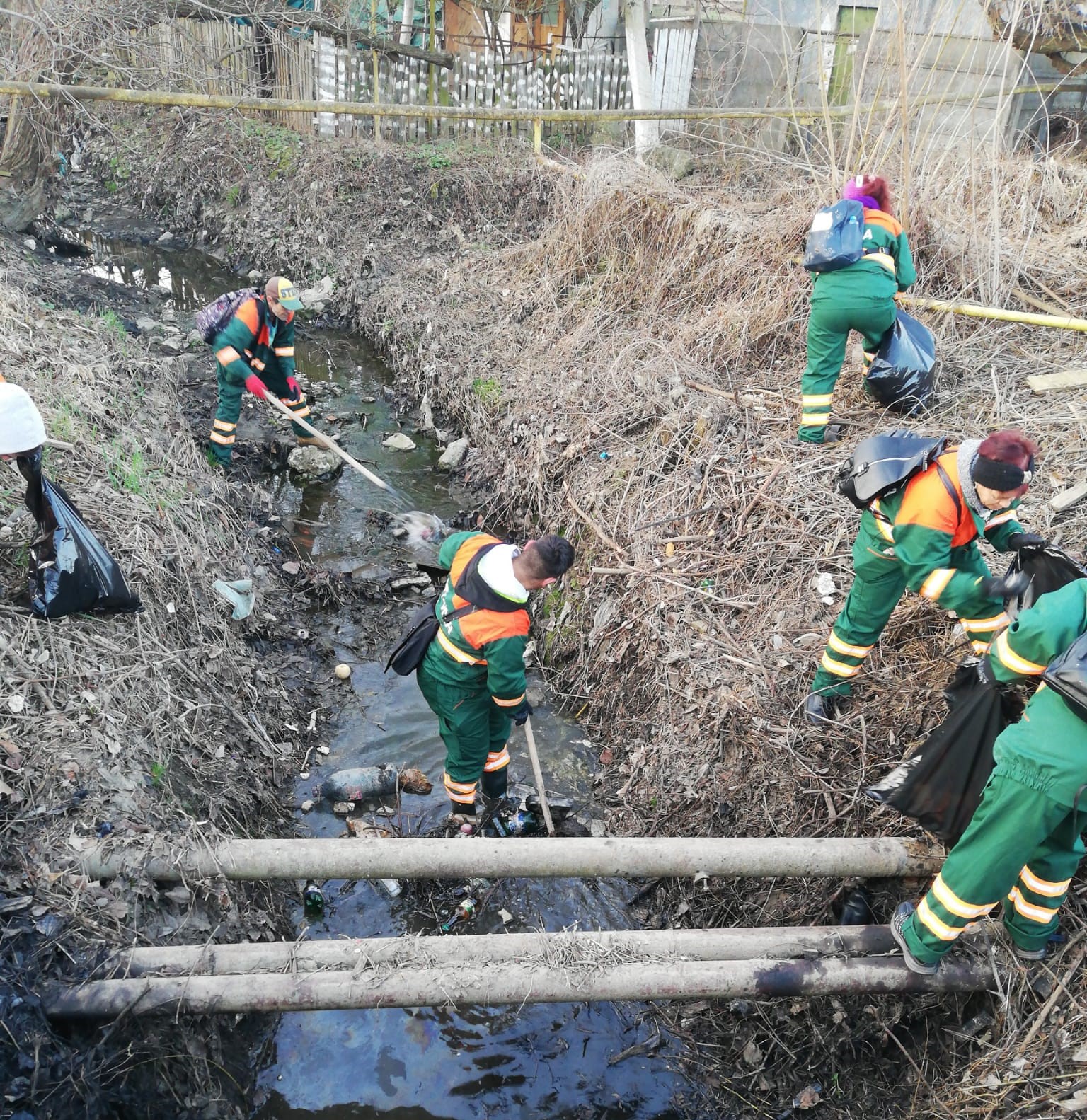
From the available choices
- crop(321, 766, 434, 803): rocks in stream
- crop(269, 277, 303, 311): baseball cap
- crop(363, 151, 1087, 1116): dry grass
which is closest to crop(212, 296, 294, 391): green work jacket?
crop(269, 277, 303, 311): baseball cap

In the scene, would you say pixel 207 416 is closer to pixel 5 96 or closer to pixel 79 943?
pixel 79 943

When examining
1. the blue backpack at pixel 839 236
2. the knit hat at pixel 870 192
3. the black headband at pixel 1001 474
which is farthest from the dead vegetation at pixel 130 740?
the knit hat at pixel 870 192

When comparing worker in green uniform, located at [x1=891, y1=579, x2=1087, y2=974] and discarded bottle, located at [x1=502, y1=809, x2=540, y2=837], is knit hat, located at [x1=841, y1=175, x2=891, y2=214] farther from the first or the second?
discarded bottle, located at [x1=502, y1=809, x2=540, y2=837]

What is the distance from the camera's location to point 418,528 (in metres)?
6.75

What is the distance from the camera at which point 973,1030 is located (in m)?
3.03

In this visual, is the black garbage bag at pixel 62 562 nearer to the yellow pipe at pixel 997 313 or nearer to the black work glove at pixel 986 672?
the black work glove at pixel 986 672

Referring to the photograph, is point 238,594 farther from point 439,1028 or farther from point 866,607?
point 866,607

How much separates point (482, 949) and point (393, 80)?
12705mm

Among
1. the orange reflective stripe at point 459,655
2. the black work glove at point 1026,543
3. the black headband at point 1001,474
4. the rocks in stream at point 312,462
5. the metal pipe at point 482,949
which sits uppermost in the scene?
the black headband at point 1001,474

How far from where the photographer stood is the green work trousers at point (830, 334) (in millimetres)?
4805

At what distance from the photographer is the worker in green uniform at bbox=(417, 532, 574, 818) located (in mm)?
3557

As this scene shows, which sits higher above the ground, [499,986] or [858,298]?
[858,298]

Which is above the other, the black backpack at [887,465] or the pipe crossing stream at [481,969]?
the black backpack at [887,465]

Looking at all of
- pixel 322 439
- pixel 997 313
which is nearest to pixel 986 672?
pixel 997 313
